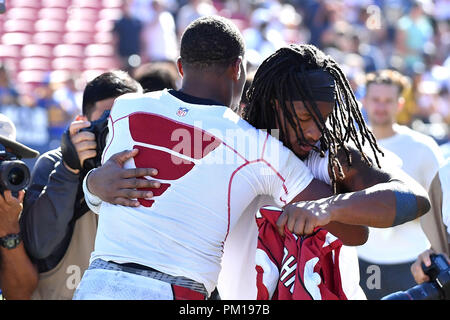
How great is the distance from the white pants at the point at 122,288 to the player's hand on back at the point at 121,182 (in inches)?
10.1

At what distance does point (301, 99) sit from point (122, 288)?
919 mm

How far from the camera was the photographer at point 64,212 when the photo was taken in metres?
3.43

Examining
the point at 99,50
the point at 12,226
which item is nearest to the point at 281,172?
the point at 12,226

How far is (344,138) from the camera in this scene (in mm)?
2867

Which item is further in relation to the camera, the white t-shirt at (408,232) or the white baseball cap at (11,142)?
the white t-shirt at (408,232)

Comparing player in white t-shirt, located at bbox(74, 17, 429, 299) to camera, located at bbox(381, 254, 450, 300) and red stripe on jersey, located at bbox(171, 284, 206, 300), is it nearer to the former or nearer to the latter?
red stripe on jersey, located at bbox(171, 284, 206, 300)

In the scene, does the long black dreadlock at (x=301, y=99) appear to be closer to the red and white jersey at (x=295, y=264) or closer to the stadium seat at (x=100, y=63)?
the red and white jersey at (x=295, y=264)

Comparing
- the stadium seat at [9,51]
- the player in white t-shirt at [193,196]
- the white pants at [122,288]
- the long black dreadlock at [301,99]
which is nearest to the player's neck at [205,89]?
the player in white t-shirt at [193,196]

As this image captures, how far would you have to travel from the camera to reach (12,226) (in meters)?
3.48

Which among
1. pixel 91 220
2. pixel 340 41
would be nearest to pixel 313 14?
pixel 340 41

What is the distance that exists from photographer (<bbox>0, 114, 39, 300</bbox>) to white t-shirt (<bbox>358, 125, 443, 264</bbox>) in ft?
7.92

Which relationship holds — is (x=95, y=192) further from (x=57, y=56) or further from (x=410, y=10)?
(x=410, y=10)

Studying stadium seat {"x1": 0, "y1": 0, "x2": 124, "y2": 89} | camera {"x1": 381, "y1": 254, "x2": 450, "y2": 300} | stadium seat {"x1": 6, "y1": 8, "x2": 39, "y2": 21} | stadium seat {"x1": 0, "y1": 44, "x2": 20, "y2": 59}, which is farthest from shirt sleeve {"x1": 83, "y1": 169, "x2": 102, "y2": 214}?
stadium seat {"x1": 6, "y1": 8, "x2": 39, "y2": 21}
